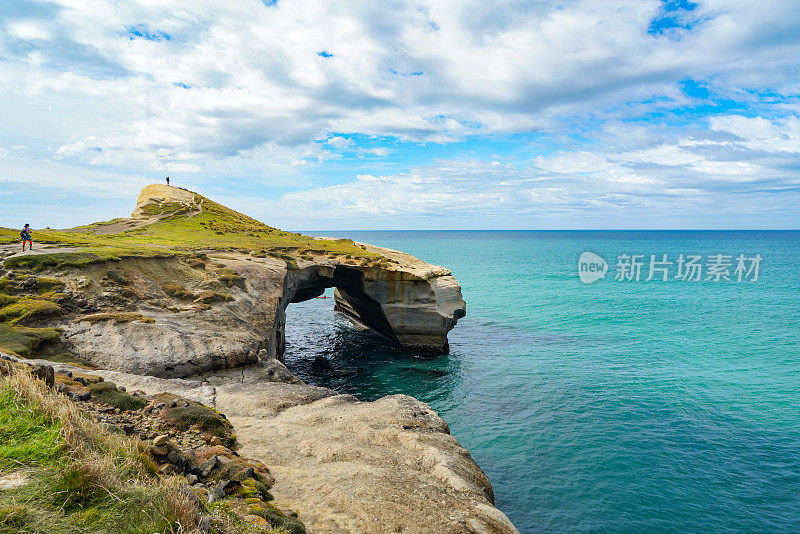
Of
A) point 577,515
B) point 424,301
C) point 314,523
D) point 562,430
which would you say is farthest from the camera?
point 424,301

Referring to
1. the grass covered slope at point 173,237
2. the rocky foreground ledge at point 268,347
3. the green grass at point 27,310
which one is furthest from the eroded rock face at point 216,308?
the grass covered slope at point 173,237

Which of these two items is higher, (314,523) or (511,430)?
(314,523)

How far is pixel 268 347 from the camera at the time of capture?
2802 centimetres

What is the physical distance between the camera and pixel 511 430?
2369cm

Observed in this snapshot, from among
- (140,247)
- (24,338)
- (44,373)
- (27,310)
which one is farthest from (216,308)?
(44,373)

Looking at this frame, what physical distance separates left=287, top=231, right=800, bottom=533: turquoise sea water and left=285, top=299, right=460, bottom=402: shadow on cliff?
20 cm

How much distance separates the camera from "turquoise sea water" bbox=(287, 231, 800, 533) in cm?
1752

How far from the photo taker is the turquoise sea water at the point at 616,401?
57.5 ft

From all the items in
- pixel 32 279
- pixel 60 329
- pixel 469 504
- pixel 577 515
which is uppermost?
pixel 32 279

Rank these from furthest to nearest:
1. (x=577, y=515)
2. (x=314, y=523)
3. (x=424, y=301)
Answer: (x=424, y=301), (x=577, y=515), (x=314, y=523)

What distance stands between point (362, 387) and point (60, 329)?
18.4 m

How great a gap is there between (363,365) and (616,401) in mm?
19648

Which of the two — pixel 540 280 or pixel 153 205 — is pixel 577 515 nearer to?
pixel 153 205

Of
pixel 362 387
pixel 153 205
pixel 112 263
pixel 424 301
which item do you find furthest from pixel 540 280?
pixel 112 263
